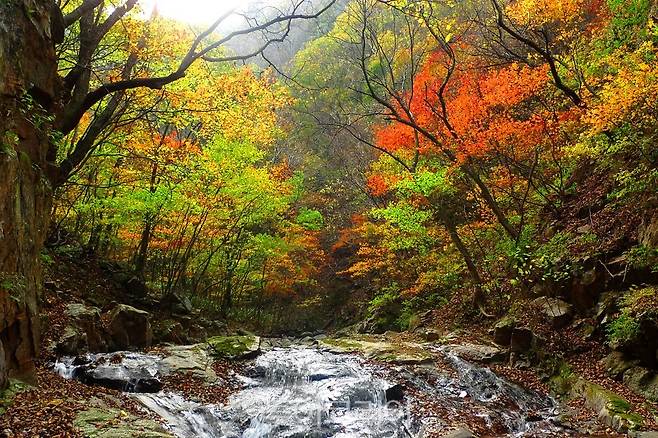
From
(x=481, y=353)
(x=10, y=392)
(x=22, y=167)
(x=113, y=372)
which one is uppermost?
(x=22, y=167)

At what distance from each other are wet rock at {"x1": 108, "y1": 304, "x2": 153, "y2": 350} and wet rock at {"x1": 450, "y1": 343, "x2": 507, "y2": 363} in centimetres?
886

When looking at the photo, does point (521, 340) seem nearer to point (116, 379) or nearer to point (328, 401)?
point (328, 401)

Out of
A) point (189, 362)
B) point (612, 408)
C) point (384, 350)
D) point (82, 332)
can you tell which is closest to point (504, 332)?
point (384, 350)

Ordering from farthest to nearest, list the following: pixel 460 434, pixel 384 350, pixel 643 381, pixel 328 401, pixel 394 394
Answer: pixel 384 350, pixel 394 394, pixel 328 401, pixel 643 381, pixel 460 434

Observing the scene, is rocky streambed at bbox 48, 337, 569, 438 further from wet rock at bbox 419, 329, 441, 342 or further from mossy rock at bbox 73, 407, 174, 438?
wet rock at bbox 419, 329, 441, 342

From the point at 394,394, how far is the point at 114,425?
596 cm

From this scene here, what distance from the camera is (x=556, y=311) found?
40.2ft

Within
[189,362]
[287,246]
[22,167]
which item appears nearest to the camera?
[22,167]

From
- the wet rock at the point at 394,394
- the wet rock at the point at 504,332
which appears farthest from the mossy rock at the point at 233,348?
the wet rock at the point at 504,332

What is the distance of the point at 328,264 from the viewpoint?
100ft

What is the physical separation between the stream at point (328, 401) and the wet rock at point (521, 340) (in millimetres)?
1410

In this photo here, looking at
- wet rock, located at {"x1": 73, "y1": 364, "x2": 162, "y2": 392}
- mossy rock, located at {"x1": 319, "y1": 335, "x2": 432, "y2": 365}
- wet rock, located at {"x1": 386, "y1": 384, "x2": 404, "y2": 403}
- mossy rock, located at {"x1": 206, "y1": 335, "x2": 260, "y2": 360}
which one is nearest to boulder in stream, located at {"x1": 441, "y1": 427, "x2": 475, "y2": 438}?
wet rock, located at {"x1": 386, "y1": 384, "x2": 404, "y2": 403}

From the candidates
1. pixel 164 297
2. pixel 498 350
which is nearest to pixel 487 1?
pixel 498 350

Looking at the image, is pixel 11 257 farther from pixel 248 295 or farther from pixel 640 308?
pixel 248 295
